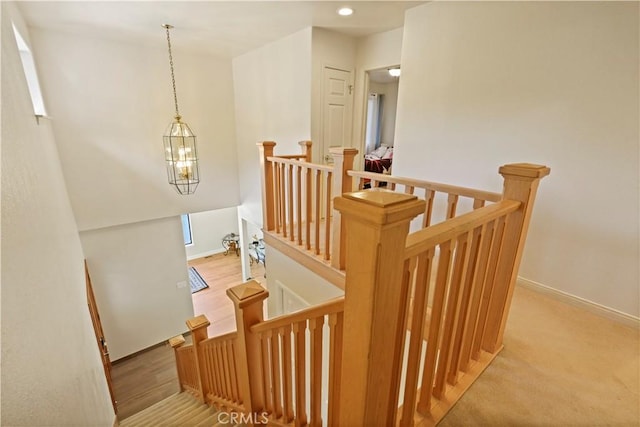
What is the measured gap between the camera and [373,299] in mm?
698

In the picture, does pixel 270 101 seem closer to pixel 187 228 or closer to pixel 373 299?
pixel 373 299

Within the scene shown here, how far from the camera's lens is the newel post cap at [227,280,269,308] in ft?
4.66

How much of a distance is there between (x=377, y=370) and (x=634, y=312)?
221 centimetres

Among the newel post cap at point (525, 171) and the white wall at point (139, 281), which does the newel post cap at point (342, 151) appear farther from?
the white wall at point (139, 281)

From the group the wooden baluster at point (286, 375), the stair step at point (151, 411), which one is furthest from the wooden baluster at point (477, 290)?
the stair step at point (151, 411)

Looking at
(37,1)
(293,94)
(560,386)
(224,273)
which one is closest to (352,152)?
(560,386)

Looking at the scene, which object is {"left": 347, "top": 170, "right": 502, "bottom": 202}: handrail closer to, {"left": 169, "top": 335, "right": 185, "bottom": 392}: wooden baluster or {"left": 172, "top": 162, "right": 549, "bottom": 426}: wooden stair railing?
{"left": 172, "top": 162, "right": 549, "bottom": 426}: wooden stair railing

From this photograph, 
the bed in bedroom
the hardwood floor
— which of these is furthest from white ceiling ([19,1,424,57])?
the hardwood floor

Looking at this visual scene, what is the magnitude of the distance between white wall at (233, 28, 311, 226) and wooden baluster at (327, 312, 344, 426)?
3068mm

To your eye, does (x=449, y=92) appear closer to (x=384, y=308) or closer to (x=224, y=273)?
(x=384, y=308)

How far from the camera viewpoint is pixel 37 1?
2.69m

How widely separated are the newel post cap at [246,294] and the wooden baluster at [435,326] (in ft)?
2.67

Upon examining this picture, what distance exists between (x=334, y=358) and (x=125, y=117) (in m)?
4.69

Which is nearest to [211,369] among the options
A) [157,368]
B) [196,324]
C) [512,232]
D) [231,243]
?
[196,324]
